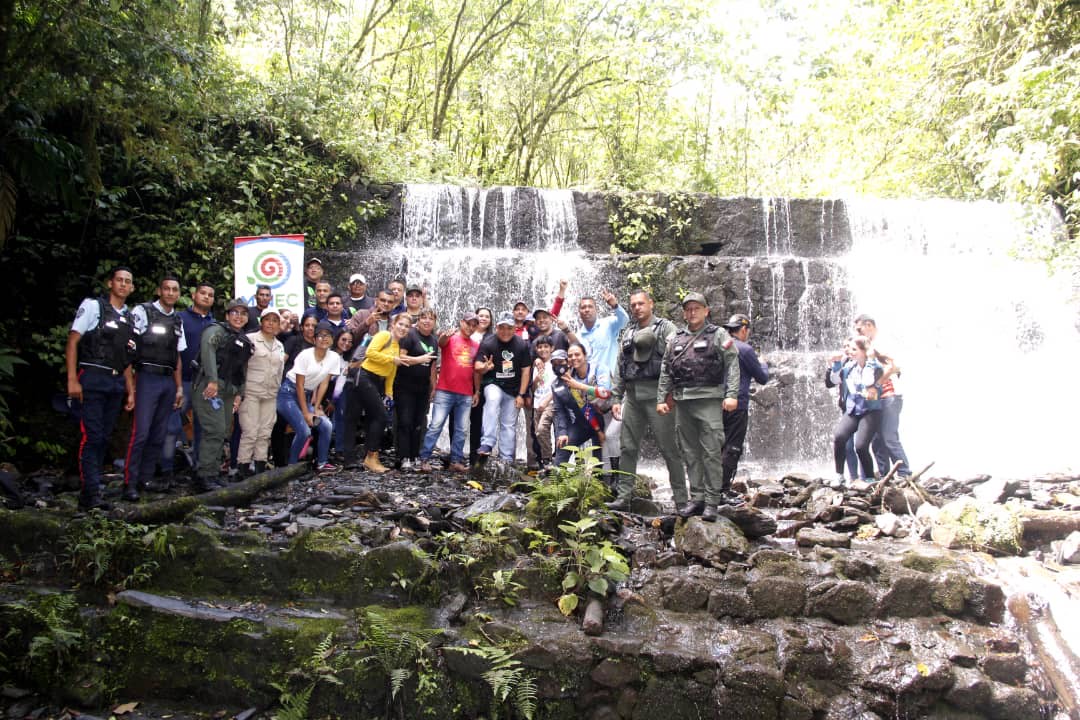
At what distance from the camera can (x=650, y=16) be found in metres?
19.7

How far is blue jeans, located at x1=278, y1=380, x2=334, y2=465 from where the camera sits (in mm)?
7566

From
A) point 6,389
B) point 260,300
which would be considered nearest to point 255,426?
point 260,300

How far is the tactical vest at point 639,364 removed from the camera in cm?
646

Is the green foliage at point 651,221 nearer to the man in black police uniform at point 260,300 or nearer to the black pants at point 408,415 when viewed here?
the black pants at point 408,415

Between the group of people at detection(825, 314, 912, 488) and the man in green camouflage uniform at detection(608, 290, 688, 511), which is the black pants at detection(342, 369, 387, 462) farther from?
the group of people at detection(825, 314, 912, 488)

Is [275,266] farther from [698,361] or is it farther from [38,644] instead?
[698,361]

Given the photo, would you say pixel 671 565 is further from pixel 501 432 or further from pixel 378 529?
pixel 501 432

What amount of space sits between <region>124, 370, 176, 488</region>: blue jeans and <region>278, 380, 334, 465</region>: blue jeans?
1129 mm

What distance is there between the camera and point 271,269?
8.96 meters

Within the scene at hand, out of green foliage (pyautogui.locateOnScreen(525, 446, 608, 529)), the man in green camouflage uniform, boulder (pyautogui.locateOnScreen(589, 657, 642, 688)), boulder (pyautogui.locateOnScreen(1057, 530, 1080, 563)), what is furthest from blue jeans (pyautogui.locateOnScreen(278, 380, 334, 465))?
boulder (pyautogui.locateOnScreen(1057, 530, 1080, 563))

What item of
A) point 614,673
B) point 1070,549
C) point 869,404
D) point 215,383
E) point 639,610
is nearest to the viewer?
point 614,673

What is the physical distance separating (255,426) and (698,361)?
435 cm

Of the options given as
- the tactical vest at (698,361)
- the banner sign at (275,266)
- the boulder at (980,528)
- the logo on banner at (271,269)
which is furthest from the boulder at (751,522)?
the logo on banner at (271,269)

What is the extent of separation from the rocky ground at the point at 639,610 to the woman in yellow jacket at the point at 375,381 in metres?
1.43
